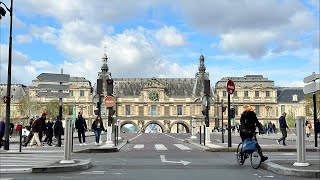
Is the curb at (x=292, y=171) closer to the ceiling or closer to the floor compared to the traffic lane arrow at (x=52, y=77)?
closer to the floor

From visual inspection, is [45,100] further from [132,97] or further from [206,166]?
[206,166]

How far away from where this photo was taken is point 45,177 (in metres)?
11.5

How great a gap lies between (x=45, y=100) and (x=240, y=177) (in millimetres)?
117476

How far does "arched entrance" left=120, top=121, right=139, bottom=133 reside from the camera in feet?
410

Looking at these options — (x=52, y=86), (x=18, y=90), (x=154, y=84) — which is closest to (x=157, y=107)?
(x=154, y=84)

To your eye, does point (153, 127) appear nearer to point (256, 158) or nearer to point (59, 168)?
point (256, 158)

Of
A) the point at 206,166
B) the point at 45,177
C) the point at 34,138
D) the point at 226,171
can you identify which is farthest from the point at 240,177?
the point at 34,138

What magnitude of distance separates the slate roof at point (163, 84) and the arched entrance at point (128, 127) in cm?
798

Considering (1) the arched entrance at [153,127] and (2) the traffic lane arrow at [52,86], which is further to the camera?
(1) the arched entrance at [153,127]

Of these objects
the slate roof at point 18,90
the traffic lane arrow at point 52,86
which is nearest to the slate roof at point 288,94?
the slate roof at point 18,90

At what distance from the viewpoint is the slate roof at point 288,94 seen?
416 ft

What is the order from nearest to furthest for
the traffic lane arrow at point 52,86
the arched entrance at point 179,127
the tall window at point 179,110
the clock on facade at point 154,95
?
1. the traffic lane arrow at point 52,86
2. the arched entrance at point 179,127
3. the clock on facade at point 154,95
4. the tall window at point 179,110

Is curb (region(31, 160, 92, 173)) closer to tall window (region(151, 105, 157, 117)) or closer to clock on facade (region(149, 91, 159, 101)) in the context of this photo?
tall window (region(151, 105, 157, 117))

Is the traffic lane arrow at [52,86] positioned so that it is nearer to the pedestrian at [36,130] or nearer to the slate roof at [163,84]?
the pedestrian at [36,130]
